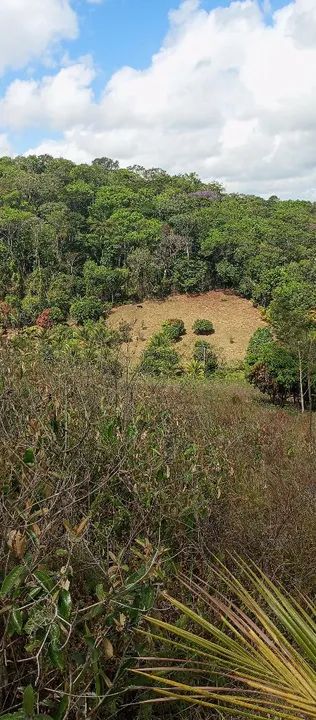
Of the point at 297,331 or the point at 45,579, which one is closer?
the point at 45,579

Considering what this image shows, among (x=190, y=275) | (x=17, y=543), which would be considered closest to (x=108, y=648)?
(x=17, y=543)

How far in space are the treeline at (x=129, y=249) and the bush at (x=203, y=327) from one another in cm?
552

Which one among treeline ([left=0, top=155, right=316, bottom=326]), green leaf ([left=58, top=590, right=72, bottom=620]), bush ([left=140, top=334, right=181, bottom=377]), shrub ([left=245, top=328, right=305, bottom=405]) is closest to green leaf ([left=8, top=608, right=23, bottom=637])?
green leaf ([left=58, top=590, right=72, bottom=620])

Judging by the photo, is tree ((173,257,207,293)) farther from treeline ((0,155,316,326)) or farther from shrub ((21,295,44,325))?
shrub ((21,295,44,325))

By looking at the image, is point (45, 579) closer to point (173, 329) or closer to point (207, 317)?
point (173, 329)

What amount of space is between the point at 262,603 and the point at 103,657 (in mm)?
1612

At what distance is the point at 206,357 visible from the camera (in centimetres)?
2917

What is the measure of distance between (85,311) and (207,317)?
320 inches

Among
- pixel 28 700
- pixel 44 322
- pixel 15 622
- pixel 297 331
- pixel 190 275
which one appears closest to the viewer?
pixel 28 700

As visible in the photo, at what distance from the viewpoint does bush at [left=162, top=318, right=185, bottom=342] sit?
32.7 metres

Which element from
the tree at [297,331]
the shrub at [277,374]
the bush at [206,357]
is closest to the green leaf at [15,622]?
the tree at [297,331]

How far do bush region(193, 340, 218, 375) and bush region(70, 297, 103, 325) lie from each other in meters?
7.97

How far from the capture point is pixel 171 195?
5341 cm

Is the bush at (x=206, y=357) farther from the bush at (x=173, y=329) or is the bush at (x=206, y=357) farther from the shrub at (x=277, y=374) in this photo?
the shrub at (x=277, y=374)
